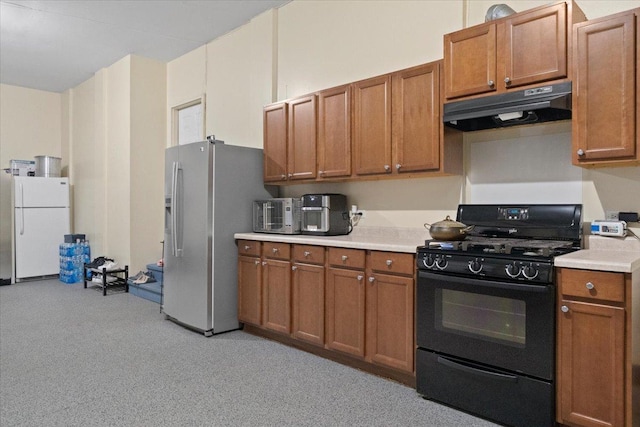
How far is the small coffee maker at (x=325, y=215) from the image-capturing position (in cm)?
375

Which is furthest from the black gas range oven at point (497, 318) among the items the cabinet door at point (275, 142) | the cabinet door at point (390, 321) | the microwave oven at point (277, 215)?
the cabinet door at point (275, 142)

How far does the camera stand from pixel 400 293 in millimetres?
2832

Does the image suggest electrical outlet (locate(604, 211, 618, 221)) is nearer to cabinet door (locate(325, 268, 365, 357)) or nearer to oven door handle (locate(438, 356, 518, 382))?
oven door handle (locate(438, 356, 518, 382))

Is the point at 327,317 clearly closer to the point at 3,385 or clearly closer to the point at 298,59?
the point at 3,385

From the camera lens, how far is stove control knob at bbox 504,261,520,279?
2232mm

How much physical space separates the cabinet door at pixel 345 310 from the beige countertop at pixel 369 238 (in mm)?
217

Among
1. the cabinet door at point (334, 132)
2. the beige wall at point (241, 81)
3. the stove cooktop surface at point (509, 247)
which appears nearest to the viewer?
the stove cooktop surface at point (509, 247)

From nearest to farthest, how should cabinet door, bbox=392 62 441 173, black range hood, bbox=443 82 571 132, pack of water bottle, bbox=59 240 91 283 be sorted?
1. black range hood, bbox=443 82 571 132
2. cabinet door, bbox=392 62 441 173
3. pack of water bottle, bbox=59 240 91 283

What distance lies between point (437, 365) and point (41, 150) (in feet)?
26.1

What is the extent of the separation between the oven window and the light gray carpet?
489 millimetres

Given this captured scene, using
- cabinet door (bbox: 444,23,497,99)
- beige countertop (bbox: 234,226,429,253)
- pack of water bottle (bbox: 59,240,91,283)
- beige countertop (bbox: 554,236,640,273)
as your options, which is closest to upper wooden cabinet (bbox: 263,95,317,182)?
beige countertop (bbox: 234,226,429,253)

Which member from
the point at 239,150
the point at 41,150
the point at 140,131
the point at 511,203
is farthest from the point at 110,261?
the point at 511,203

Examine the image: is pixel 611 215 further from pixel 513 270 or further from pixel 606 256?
pixel 513 270

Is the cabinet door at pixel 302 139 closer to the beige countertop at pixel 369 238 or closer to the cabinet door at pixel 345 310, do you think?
the beige countertop at pixel 369 238
